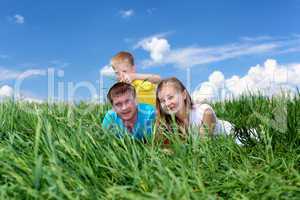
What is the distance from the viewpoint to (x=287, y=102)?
12.8 feet

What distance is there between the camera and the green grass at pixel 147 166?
2277 millimetres

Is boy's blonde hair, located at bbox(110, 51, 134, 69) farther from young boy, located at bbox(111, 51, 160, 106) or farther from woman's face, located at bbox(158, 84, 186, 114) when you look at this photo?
woman's face, located at bbox(158, 84, 186, 114)

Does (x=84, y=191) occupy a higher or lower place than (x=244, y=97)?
lower

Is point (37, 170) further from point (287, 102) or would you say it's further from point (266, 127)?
point (287, 102)

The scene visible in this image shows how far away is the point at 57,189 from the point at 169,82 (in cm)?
289

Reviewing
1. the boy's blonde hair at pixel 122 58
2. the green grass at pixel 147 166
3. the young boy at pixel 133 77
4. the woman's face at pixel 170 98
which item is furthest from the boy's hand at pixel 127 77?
the green grass at pixel 147 166

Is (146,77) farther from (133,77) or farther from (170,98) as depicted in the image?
(170,98)

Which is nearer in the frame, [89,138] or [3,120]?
[89,138]

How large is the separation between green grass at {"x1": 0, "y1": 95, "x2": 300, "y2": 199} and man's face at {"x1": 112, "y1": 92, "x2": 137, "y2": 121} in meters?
1.28

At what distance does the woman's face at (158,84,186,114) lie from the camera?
15.7ft

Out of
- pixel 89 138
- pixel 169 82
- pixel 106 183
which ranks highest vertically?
pixel 169 82

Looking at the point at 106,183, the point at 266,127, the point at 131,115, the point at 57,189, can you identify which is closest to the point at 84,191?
the point at 57,189

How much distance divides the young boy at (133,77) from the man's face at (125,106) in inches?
61.5

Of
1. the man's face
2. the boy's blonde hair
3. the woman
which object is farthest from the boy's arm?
the man's face
